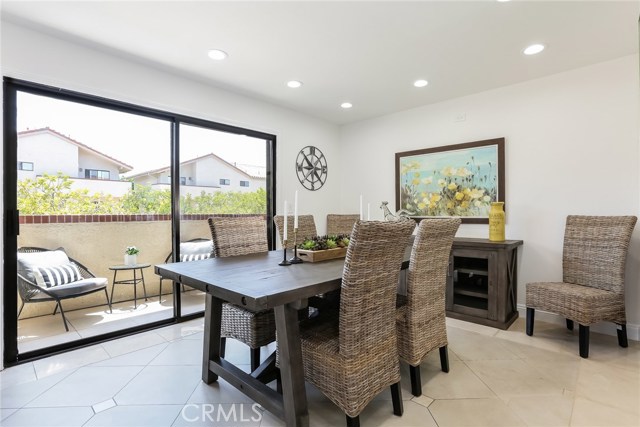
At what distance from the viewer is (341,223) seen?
159 inches

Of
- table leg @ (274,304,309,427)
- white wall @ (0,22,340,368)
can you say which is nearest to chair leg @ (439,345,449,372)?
table leg @ (274,304,309,427)

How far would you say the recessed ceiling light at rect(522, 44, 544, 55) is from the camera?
258 centimetres

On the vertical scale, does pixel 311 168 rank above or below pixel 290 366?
above

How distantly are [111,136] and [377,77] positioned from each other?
2570 millimetres

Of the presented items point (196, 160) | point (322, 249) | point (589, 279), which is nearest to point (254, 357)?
point (322, 249)

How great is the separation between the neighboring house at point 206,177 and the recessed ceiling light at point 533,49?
2.97 meters

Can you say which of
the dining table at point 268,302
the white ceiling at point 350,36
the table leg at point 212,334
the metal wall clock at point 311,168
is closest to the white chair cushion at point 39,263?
the dining table at point 268,302

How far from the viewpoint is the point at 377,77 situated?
10.5ft

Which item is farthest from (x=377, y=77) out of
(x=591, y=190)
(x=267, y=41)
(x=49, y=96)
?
(x=49, y=96)

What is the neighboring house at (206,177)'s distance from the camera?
125 inches

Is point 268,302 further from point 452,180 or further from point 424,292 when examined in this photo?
point 452,180

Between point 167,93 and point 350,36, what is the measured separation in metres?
1.85

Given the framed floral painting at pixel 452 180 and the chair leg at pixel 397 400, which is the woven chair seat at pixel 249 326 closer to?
the chair leg at pixel 397 400

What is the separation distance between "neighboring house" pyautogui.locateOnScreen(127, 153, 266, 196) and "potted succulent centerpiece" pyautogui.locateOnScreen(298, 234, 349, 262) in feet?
5.54
